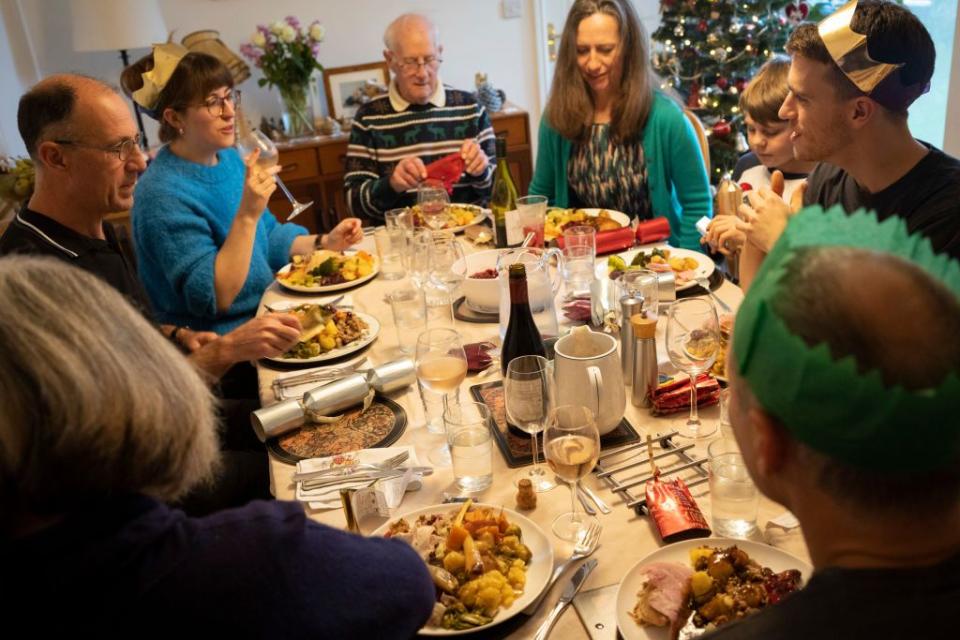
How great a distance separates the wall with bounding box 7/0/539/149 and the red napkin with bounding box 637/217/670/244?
2.87 meters

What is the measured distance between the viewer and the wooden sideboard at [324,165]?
173 inches

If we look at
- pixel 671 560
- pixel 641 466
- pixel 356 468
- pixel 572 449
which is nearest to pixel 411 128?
pixel 356 468

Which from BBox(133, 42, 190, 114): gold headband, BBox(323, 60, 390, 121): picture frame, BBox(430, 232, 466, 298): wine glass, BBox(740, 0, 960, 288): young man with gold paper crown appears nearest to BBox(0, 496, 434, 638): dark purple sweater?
BBox(430, 232, 466, 298): wine glass

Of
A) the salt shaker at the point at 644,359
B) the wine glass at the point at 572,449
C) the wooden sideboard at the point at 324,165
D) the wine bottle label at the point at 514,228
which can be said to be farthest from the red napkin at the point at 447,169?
the wine glass at the point at 572,449

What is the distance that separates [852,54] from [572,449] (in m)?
1.20

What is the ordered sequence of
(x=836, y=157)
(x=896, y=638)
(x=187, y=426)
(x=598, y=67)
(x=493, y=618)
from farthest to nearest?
(x=598, y=67), (x=836, y=157), (x=493, y=618), (x=187, y=426), (x=896, y=638)

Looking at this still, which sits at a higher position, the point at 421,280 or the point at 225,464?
the point at 421,280

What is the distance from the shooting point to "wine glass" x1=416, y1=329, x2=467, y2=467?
1.52 m

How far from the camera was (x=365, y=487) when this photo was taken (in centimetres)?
133

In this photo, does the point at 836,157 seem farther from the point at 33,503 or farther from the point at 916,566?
the point at 33,503

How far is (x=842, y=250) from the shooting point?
0.74m

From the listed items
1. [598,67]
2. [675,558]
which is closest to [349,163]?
[598,67]

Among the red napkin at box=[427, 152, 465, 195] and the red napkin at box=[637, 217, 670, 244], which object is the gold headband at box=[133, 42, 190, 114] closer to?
the red napkin at box=[427, 152, 465, 195]

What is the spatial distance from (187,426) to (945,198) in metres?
1.64
